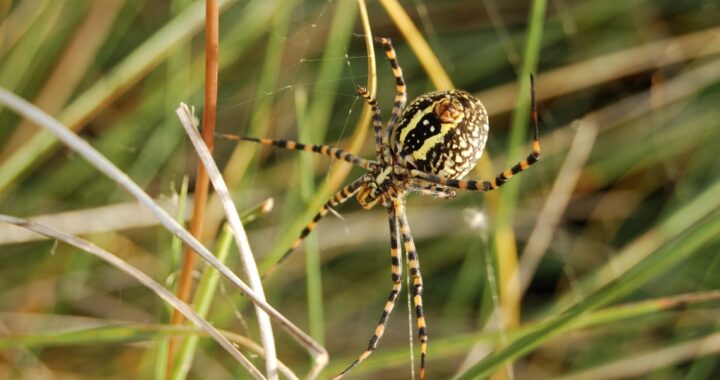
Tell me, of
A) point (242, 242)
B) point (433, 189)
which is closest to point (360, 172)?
point (433, 189)

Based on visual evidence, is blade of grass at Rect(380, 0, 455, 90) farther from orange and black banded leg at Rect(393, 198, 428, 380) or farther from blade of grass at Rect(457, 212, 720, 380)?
blade of grass at Rect(457, 212, 720, 380)

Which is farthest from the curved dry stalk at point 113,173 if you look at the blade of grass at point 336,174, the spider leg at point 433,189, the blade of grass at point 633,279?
the spider leg at point 433,189

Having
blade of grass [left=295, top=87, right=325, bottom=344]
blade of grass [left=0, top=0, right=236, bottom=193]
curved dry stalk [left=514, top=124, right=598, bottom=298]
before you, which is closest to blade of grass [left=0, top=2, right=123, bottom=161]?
blade of grass [left=0, top=0, right=236, bottom=193]

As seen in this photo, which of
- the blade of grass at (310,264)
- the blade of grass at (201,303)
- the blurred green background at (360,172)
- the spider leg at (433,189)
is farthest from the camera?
the blurred green background at (360,172)

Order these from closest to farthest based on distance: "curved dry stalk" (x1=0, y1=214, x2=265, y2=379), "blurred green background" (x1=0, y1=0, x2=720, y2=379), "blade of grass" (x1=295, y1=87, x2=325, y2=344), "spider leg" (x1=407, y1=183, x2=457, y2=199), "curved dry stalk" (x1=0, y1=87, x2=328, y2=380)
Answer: "curved dry stalk" (x1=0, y1=87, x2=328, y2=380) < "curved dry stalk" (x1=0, y1=214, x2=265, y2=379) < "blade of grass" (x1=295, y1=87, x2=325, y2=344) < "spider leg" (x1=407, y1=183, x2=457, y2=199) < "blurred green background" (x1=0, y1=0, x2=720, y2=379)

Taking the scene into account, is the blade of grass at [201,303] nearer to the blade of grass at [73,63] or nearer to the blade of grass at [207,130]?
the blade of grass at [207,130]

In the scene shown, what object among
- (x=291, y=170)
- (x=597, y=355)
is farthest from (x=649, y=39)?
(x=291, y=170)

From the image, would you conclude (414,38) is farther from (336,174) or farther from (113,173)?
(113,173)

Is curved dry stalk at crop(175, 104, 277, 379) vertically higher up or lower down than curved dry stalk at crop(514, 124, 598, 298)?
lower down

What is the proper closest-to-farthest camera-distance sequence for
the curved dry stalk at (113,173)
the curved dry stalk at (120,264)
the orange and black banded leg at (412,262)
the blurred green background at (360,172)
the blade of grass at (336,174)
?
the curved dry stalk at (113,173) → the curved dry stalk at (120,264) → the blade of grass at (336,174) → the orange and black banded leg at (412,262) → the blurred green background at (360,172)
